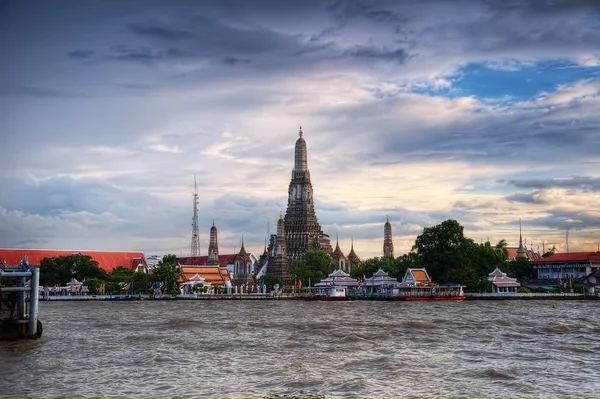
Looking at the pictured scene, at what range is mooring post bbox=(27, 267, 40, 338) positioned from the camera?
2567 cm

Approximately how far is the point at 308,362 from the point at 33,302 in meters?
10.7

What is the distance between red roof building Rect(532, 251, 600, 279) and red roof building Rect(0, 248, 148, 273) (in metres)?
61.3

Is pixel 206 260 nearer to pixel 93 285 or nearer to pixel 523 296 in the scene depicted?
pixel 93 285

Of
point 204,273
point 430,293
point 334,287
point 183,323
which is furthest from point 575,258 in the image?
point 183,323

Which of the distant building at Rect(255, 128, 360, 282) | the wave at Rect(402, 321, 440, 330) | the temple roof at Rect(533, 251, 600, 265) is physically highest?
the distant building at Rect(255, 128, 360, 282)

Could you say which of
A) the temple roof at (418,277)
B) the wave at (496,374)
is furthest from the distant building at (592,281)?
the wave at (496,374)

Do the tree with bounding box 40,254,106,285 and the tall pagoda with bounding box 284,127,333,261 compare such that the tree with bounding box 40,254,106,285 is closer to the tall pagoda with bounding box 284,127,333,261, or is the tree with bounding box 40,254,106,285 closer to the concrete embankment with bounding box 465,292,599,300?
the tall pagoda with bounding box 284,127,333,261

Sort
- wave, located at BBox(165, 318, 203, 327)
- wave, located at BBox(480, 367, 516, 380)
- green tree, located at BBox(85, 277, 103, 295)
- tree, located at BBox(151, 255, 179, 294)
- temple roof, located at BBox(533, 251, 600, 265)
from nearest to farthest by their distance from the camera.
→ wave, located at BBox(480, 367, 516, 380) < wave, located at BBox(165, 318, 203, 327) < temple roof, located at BBox(533, 251, 600, 265) < tree, located at BBox(151, 255, 179, 294) < green tree, located at BBox(85, 277, 103, 295)

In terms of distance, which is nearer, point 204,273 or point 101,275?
point 101,275

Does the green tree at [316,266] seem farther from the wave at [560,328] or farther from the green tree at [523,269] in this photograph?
the wave at [560,328]

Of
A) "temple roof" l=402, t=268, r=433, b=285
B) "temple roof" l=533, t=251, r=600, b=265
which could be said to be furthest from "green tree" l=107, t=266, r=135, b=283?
"temple roof" l=533, t=251, r=600, b=265

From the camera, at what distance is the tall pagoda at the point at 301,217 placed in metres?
120

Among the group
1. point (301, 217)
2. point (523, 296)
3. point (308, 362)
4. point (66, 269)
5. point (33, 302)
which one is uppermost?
point (301, 217)

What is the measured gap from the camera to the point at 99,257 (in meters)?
114
